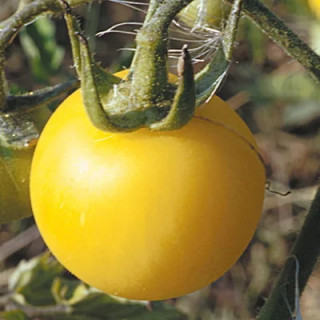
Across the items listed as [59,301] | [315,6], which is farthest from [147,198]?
[59,301]

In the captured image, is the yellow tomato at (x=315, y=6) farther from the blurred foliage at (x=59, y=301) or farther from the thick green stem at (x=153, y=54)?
the blurred foliage at (x=59, y=301)

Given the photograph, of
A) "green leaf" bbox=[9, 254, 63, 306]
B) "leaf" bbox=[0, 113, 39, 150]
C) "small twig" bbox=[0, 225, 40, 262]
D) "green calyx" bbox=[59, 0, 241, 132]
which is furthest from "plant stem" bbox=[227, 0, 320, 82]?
"small twig" bbox=[0, 225, 40, 262]

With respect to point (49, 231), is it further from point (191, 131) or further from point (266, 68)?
point (266, 68)

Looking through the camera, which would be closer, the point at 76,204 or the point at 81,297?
the point at 76,204

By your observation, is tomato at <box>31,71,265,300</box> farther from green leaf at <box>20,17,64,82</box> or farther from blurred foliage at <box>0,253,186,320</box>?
green leaf at <box>20,17,64,82</box>

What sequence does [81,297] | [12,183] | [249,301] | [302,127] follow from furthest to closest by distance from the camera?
[302,127] < [249,301] < [81,297] < [12,183]

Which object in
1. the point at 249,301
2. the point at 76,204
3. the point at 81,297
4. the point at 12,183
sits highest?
the point at 76,204

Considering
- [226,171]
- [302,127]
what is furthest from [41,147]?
[302,127]
